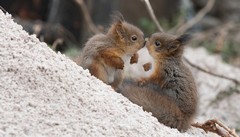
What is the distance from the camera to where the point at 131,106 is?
404cm

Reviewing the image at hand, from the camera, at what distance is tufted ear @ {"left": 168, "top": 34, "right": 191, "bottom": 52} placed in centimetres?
520

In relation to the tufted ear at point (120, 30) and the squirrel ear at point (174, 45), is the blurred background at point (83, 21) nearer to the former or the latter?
the squirrel ear at point (174, 45)

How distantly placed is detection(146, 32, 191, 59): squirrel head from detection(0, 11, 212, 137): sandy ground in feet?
3.78

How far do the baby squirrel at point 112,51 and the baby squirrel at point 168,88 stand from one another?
113 mm

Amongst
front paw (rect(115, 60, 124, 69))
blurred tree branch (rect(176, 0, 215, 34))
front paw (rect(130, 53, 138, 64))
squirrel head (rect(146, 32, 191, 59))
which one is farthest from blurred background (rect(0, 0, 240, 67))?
front paw (rect(115, 60, 124, 69))

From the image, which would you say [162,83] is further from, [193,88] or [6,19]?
[6,19]

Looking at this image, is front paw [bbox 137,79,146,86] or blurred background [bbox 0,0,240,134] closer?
front paw [bbox 137,79,146,86]

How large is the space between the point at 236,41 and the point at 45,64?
8.44m

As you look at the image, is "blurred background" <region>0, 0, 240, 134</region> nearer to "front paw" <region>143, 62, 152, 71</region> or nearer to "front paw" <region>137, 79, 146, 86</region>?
"front paw" <region>143, 62, 152, 71</region>

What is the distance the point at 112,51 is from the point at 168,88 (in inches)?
19.4

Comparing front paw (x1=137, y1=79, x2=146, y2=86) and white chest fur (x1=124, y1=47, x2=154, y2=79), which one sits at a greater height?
white chest fur (x1=124, y1=47, x2=154, y2=79)

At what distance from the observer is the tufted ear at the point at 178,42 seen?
5199mm

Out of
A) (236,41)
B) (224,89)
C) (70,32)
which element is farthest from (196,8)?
(224,89)

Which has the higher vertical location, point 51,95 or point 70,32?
point 70,32
